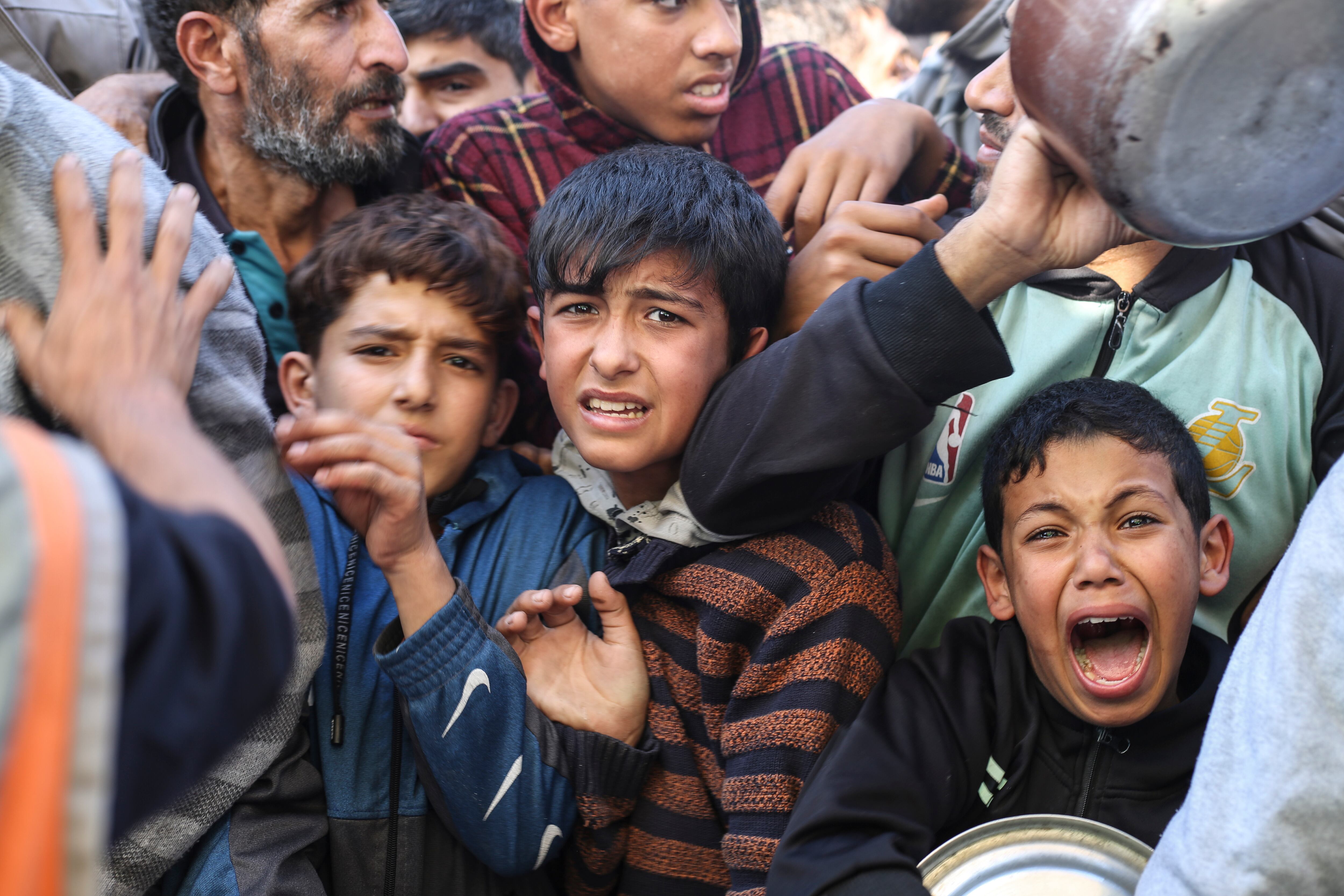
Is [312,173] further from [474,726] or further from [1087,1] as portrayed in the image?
[1087,1]

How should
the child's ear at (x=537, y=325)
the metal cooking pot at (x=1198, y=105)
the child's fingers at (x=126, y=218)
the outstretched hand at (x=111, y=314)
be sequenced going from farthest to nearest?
the child's ear at (x=537, y=325) → the child's fingers at (x=126, y=218) → the outstretched hand at (x=111, y=314) → the metal cooking pot at (x=1198, y=105)

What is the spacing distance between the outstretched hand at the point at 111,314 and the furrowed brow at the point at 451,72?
88.8 inches

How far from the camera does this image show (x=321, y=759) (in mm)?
1600

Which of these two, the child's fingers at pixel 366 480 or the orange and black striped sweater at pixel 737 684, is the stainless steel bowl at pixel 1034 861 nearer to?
the orange and black striped sweater at pixel 737 684

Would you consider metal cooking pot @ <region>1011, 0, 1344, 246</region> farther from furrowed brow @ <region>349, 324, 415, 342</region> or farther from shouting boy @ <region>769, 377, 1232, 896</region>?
furrowed brow @ <region>349, 324, 415, 342</region>

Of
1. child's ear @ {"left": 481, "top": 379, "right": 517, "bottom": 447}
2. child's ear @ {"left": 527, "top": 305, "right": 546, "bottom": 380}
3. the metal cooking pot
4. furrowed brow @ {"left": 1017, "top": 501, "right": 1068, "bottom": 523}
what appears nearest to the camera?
the metal cooking pot

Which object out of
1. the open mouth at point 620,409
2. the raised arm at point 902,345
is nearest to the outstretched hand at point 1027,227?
the raised arm at point 902,345

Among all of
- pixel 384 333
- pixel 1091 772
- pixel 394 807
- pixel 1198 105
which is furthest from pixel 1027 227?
pixel 394 807

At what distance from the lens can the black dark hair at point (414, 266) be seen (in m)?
1.94

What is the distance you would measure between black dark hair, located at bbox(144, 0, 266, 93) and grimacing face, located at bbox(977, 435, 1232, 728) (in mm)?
2078

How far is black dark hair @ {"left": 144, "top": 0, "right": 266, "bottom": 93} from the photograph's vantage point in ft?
8.18

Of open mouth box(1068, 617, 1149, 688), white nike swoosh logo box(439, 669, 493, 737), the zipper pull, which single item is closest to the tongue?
open mouth box(1068, 617, 1149, 688)

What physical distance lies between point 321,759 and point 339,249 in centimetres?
95

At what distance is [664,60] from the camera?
237 centimetres
